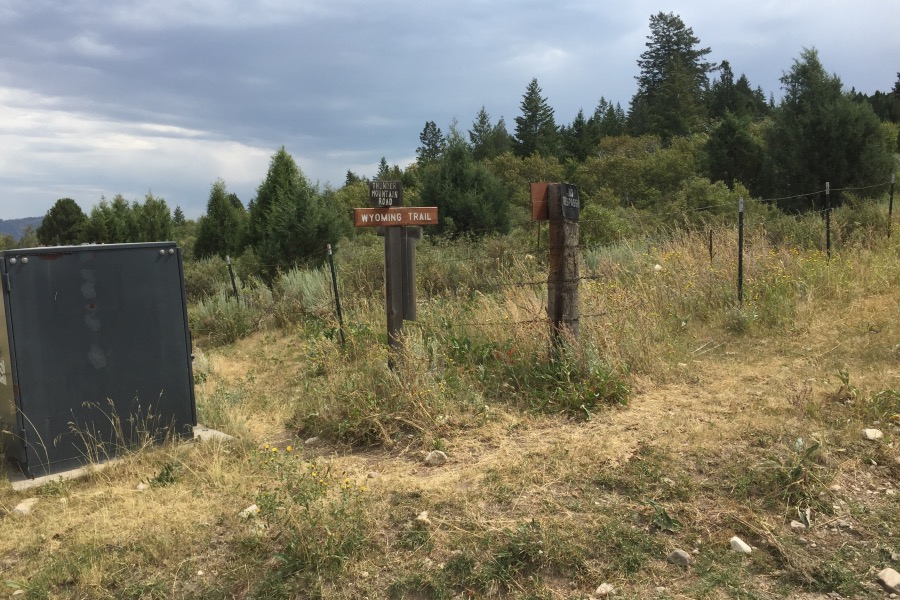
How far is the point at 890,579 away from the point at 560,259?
3.14 metres

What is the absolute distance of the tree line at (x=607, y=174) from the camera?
15367 millimetres

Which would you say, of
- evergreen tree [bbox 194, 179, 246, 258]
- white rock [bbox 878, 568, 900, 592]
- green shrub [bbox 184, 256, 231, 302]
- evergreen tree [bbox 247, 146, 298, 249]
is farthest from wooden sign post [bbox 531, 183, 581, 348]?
evergreen tree [bbox 194, 179, 246, 258]

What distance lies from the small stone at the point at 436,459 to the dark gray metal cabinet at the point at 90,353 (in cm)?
197

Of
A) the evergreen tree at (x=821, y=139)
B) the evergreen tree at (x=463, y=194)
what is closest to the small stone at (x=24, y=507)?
the evergreen tree at (x=463, y=194)

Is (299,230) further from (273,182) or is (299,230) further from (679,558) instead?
(679,558)

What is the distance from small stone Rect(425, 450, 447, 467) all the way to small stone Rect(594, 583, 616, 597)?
1.61 meters

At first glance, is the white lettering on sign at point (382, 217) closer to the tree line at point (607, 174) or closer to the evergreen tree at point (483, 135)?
the tree line at point (607, 174)

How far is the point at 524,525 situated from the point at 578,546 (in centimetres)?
28

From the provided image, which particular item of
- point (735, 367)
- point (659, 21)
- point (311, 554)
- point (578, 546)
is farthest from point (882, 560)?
point (659, 21)

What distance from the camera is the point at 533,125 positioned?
51500 millimetres

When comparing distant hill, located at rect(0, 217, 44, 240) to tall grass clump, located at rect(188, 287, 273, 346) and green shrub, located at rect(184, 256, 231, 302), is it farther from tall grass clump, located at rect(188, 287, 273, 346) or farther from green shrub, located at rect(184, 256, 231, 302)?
tall grass clump, located at rect(188, 287, 273, 346)

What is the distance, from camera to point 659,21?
194ft

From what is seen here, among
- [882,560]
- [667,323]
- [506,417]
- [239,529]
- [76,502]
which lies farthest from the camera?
[667,323]

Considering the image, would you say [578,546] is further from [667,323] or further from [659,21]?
[659,21]
